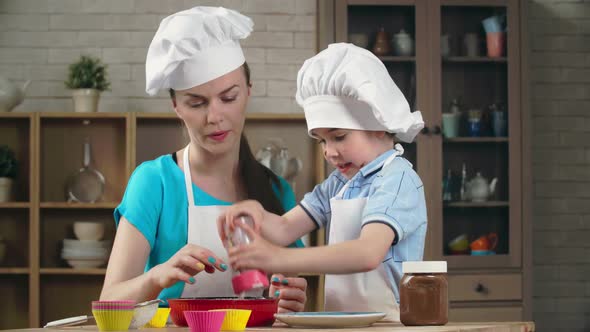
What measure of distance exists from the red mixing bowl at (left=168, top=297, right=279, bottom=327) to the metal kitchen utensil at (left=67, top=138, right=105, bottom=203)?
3.16m

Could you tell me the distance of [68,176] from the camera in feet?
17.0

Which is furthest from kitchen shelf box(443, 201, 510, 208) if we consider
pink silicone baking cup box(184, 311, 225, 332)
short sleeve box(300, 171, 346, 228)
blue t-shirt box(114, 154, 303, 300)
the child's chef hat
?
pink silicone baking cup box(184, 311, 225, 332)

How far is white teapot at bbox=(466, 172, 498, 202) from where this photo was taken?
16.6ft

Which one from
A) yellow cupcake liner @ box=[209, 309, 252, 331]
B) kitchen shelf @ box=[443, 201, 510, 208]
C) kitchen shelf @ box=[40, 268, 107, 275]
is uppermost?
kitchen shelf @ box=[443, 201, 510, 208]

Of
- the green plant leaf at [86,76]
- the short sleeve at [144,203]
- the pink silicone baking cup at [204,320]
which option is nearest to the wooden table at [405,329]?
the pink silicone baking cup at [204,320]

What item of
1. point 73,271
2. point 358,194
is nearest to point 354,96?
point 358,194

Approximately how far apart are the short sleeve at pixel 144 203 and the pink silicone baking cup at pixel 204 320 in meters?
0.92

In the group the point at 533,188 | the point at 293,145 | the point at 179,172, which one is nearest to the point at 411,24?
the point at 293,145

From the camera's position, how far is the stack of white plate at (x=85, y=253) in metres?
4.96

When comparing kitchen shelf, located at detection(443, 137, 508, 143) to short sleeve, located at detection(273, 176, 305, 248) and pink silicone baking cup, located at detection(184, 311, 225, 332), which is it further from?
pink silicone baking cup, located at detection(184, 311, 225, 332)

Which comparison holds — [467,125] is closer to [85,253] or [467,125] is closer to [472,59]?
[472,59]

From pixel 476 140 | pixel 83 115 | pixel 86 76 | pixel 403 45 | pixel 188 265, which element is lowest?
pixel 188 265

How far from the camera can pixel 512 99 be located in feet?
16.5

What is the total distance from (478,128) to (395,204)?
3.12m
